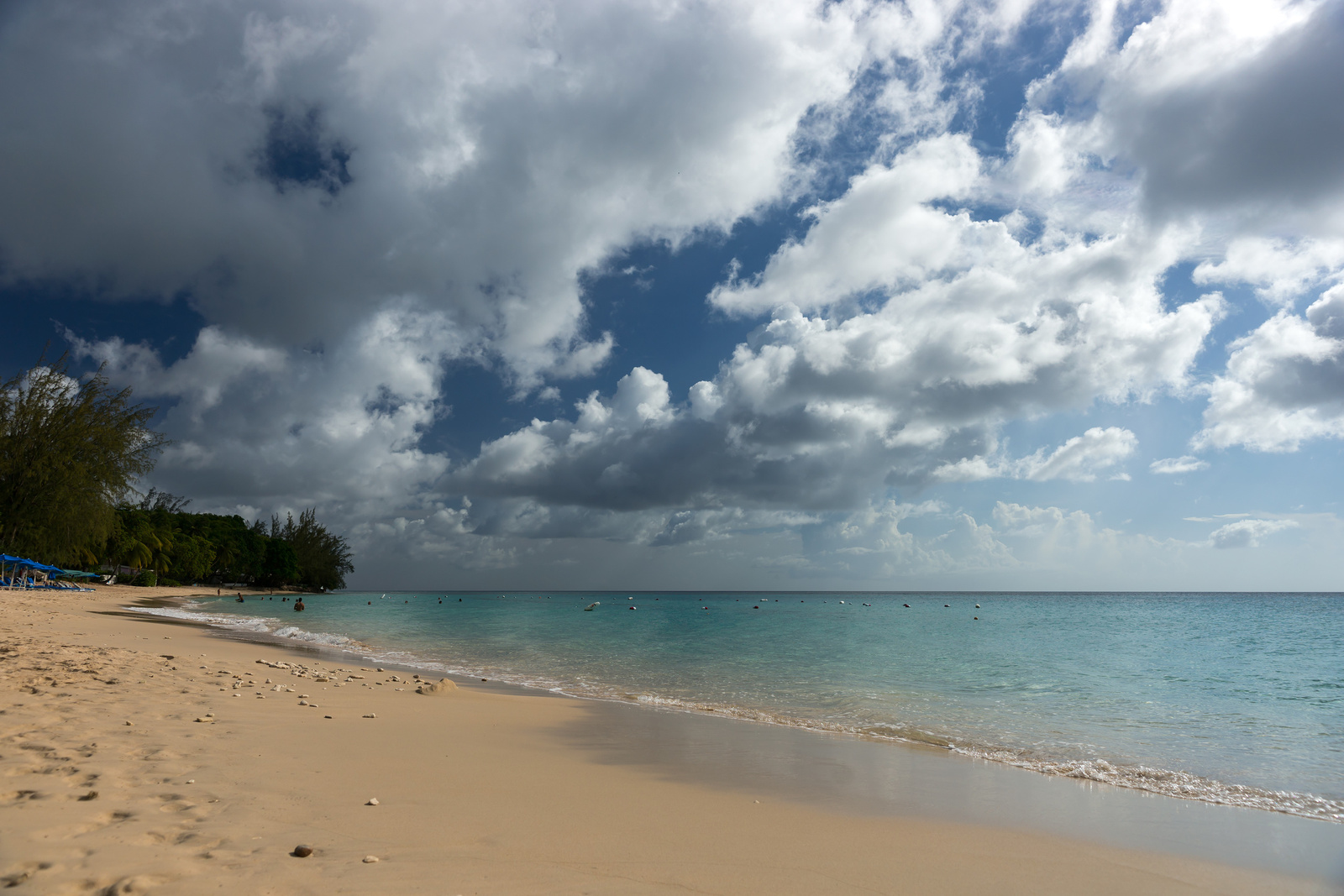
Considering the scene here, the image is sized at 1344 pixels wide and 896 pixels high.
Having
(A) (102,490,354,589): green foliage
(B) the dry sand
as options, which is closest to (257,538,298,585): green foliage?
(A) (102,490,354,589): green foliage

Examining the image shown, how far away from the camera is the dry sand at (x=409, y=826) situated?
4.20 meters

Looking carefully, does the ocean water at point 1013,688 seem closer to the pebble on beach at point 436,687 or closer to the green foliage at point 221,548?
the pebble on beach at point 436,687

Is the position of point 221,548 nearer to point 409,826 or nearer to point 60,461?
point 60,461

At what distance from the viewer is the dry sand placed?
4195 millimetres

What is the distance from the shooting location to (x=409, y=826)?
5.25 metres

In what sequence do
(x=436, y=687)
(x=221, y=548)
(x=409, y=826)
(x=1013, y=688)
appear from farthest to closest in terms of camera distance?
1. (x=221, y=548)
2. (x=1013, y=688)
3. (x=436, y=687)
4. (x=409, y=826)

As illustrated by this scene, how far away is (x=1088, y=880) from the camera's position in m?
5.30

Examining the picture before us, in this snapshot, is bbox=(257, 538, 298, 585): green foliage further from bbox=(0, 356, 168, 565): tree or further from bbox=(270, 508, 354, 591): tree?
bbox=(0, 356, 168, 565): tree

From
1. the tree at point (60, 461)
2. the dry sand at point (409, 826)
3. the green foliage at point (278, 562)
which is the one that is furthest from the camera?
the green foliage at point (278, 562)

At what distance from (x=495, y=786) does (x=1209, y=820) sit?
27.2ft

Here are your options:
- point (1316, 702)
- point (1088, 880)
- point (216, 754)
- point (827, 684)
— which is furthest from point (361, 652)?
point (1316, 702)

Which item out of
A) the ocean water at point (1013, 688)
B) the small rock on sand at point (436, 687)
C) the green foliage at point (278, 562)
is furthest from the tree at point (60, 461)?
the green foliage at point (278, 562)

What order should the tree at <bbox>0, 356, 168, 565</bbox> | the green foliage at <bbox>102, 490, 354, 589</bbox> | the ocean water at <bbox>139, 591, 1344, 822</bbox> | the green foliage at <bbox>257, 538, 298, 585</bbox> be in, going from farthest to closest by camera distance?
the green foliage at <bbox>257, 538, 298, 585</bbox>, the green foliage at <bbox>102, 490, 354, 589</bbox>, the tree at <bbox>0, 356, 168, 565</bbox>, the ocean water at <bbox>139, 591, 1344, 822</bbox>

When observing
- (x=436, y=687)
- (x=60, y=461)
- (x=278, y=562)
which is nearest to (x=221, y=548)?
(x=278, y=562)
